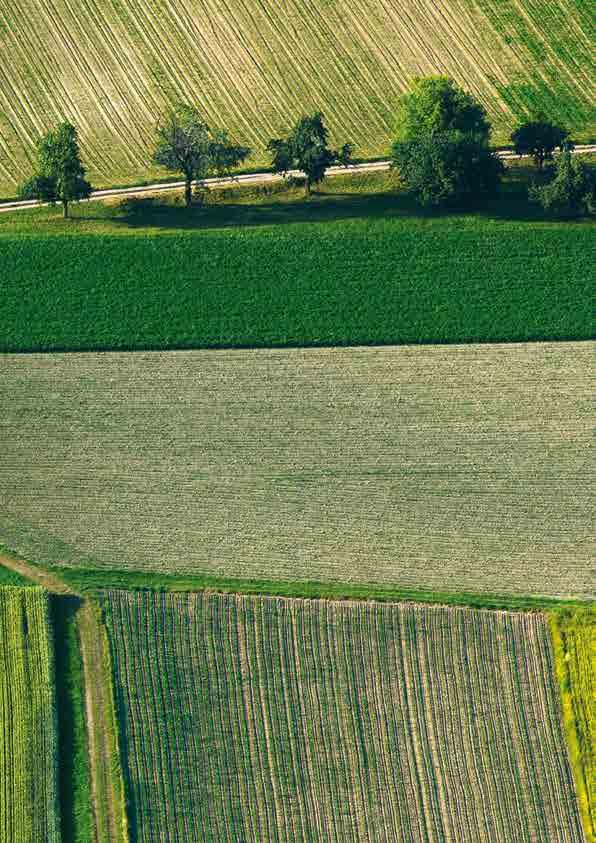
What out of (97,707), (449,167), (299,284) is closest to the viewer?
(97,707)

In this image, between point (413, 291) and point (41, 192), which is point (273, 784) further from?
point (41, 192)

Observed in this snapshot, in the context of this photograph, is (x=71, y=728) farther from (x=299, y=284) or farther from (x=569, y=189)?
(x=569, y=189)

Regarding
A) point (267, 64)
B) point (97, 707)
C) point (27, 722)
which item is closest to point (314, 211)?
point (267, 64)

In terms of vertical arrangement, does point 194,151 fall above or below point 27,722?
above

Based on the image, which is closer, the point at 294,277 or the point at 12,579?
the point at 12,579

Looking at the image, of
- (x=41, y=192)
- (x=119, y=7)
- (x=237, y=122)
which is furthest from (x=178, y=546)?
(x=119, y=7)

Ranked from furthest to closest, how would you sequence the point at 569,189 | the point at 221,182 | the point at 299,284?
the point at 221,182 → the point at 569,189 → the point at 299,284
